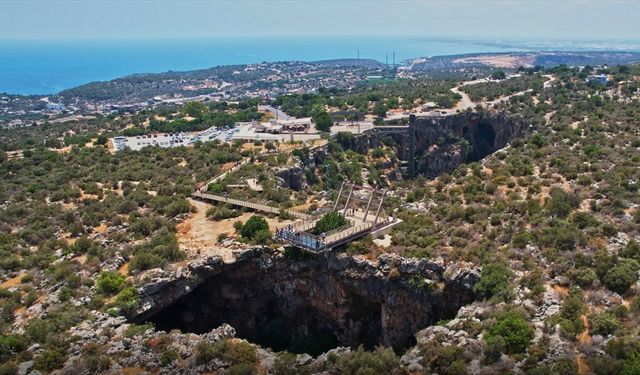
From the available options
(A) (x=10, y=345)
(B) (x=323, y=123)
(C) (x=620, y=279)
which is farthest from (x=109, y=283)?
(B) (x=323, y=123)

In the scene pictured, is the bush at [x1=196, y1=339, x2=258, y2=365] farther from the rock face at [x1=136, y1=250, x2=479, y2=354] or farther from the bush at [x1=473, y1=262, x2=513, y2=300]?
the bush at [x1=473, y1=262, x2=513, y2=300]

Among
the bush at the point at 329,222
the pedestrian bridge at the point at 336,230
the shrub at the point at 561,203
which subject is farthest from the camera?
the shrub at the point at 561,203

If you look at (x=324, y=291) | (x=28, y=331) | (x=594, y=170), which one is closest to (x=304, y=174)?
(x=324, y=291)

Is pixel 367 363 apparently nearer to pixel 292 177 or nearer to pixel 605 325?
pixel 605 325

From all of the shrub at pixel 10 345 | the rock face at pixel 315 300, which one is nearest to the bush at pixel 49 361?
the shrub at pixel 10 345

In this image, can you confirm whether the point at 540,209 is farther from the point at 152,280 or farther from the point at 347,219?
the point at 152,280

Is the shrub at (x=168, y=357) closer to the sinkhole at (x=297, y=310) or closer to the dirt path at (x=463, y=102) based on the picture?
the sinkhole at (x=297, y=310)
